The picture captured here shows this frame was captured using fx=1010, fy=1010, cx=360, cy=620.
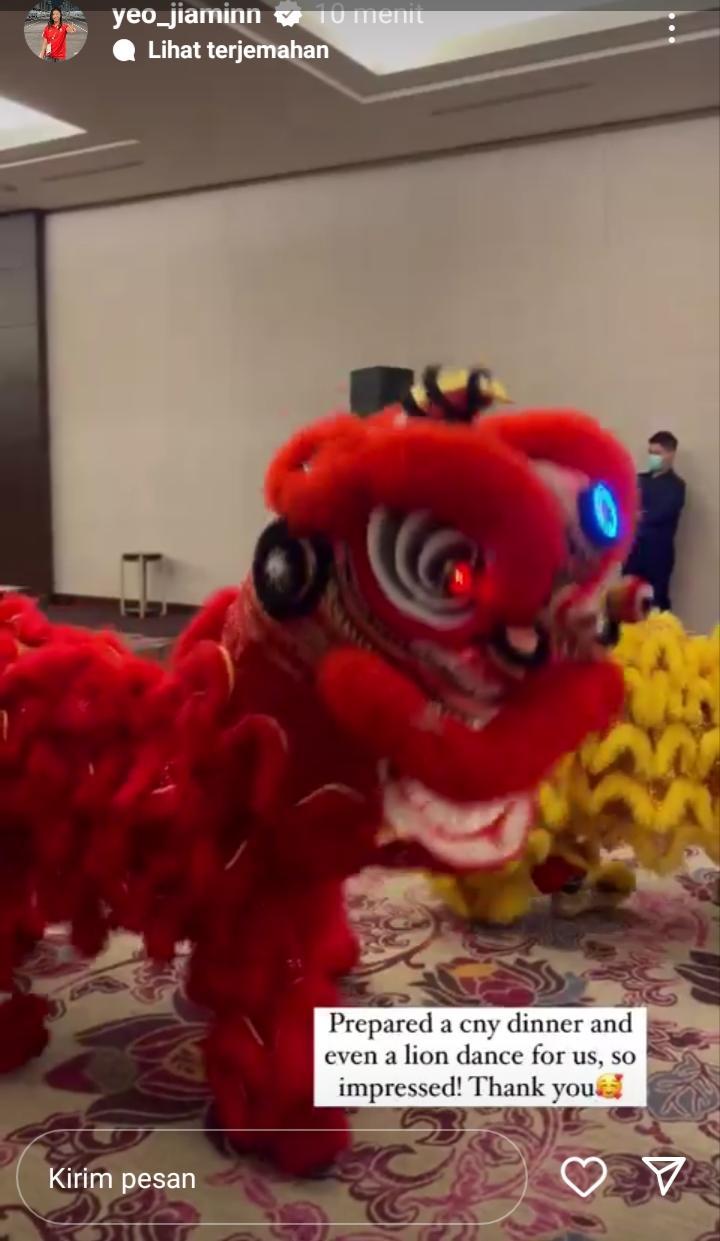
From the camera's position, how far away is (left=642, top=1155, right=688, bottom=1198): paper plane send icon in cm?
43

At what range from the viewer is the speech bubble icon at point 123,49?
1.19ft

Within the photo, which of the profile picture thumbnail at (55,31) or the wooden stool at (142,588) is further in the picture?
the wooden stool at (142,588)

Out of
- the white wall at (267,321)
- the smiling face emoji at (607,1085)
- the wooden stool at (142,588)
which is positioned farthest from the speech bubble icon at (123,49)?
the smiling face emoji at (607,1085)

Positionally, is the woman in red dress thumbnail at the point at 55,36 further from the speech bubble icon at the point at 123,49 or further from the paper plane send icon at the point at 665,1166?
the paper plane send icon at the point at 665,1166

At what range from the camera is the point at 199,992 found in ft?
1.65

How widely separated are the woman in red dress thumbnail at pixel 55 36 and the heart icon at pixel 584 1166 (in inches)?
19.4

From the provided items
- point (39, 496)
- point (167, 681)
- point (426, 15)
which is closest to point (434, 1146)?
point (167, 681)

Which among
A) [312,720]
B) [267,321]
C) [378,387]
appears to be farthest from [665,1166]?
[267,321]

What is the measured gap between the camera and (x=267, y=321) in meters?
0.61

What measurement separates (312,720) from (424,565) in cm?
10

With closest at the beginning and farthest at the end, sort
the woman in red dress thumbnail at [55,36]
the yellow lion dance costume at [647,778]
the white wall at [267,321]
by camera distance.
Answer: the woman in red dress thumbnail at [55,36]
the white wall at [267,321]
the yellow lion dance costume at [647,778]

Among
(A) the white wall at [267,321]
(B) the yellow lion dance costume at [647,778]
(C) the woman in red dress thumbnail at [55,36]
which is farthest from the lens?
(B) the yellow lion dance costume at [647,778]

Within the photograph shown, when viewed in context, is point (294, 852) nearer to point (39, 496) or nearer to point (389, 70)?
point (39, 496)

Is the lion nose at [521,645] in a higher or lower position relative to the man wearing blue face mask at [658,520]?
lower
